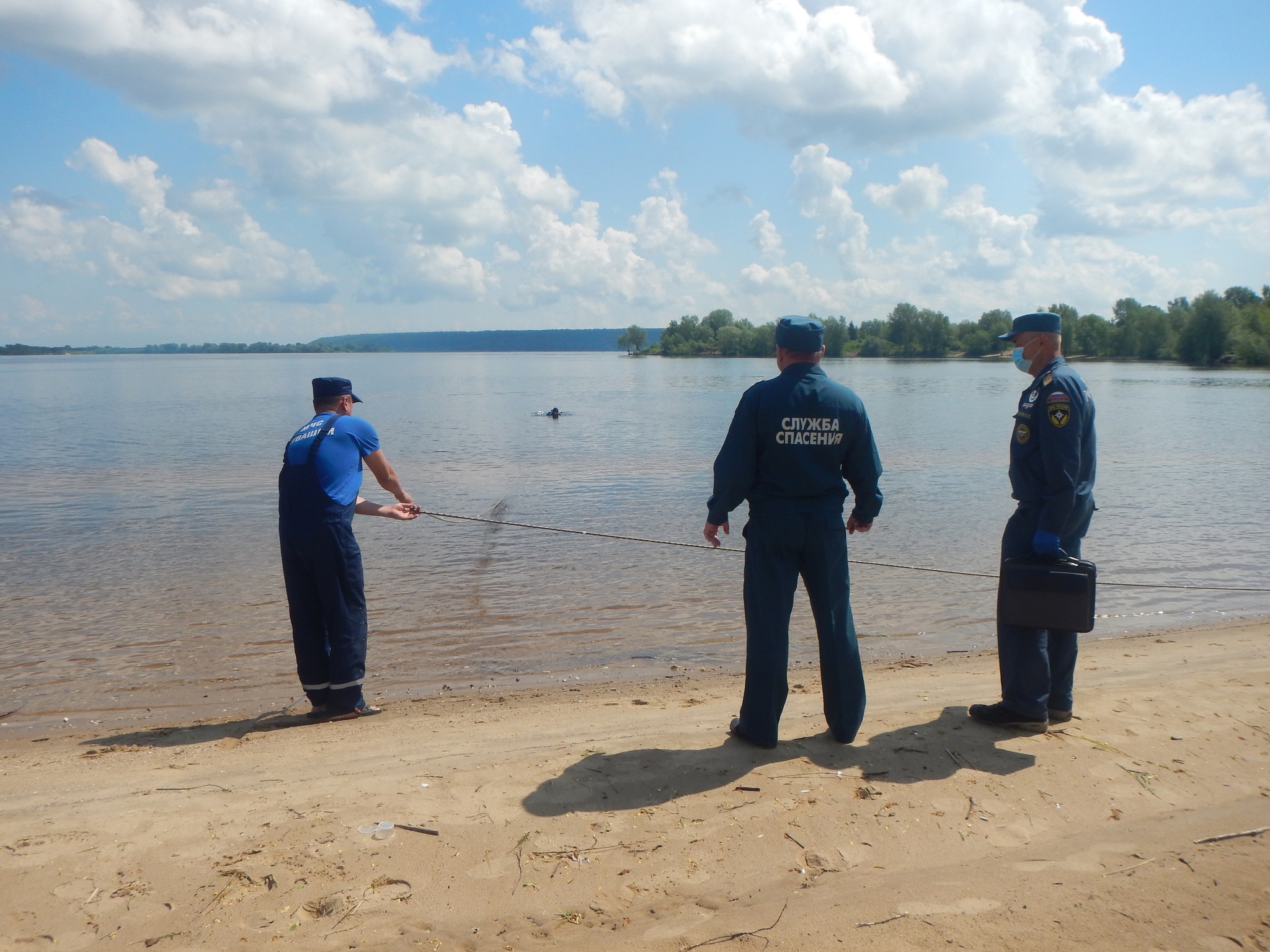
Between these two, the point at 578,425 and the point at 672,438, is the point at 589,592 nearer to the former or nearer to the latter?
the point at 672,438

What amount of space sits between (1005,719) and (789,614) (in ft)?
4.69

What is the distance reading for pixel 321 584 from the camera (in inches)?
226

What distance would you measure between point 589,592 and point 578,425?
27.9 metres

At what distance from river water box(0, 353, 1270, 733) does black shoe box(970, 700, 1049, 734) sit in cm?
267

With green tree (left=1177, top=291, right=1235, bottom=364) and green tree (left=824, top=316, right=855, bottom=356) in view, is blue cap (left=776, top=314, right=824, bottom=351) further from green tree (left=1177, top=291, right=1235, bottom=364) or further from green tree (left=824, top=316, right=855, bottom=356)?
green tree (left=824, top=316, right=855, bottom=356)

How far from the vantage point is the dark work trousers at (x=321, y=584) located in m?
5.70

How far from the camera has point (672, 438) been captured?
3112 cm

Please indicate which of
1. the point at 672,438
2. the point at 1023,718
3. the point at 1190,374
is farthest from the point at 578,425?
the point at 1190,374

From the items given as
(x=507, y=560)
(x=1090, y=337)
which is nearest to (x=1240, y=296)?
(x=1090, y=337)

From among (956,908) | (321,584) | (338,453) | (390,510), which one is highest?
(338,453)

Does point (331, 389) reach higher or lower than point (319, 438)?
higher

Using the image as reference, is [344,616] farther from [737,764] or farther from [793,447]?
[793,447]

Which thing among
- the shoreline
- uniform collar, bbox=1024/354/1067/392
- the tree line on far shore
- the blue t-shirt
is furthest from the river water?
the tree line on far shore

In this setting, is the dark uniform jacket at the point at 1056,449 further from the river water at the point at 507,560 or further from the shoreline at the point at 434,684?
the river water at the point at 507,560
